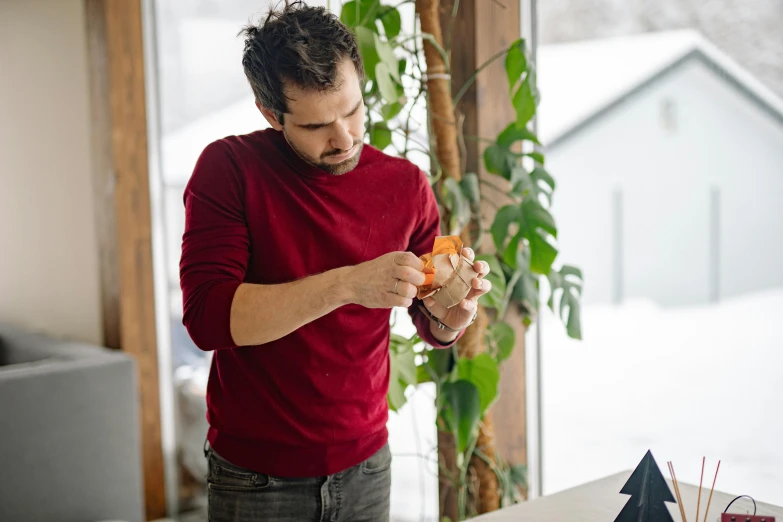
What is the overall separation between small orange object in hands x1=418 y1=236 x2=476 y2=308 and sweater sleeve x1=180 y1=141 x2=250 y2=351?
31cm

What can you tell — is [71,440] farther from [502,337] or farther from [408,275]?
[408,275]

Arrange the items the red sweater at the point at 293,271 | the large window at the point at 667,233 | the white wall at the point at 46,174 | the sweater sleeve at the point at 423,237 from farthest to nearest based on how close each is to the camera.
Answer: the white wall at the point at 46,174 → the large window at the point at 667,233 → the sweater sleeve at the point at 423,237 → the red sweater at the point at 293,271

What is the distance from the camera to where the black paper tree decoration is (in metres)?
1.11

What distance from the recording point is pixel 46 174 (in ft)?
12.6

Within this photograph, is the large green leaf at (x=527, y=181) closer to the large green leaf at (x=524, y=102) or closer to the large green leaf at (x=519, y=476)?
the large green leaf at (x=524, y=102)

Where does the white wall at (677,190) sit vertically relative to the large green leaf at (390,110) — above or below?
below

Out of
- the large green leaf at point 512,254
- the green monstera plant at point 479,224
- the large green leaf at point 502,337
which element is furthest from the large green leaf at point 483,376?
the large green leaf at point 512,254

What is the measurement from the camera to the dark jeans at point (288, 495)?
1421 mm

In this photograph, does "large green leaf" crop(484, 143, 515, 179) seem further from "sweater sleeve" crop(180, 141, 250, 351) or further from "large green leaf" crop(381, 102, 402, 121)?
"sweater sleeve" crop(180, 141, 250, 351)

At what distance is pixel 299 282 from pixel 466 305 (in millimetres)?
286

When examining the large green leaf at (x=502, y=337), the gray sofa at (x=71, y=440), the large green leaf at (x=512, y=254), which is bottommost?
the gray sofa at (x=71, y=440)

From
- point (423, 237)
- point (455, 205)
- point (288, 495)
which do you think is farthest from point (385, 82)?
point (288, 495)

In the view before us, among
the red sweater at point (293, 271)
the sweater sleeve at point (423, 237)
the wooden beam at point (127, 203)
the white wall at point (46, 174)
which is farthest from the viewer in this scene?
the white wall at point (46, 174)

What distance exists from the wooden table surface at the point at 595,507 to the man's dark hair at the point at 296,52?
79 cm
